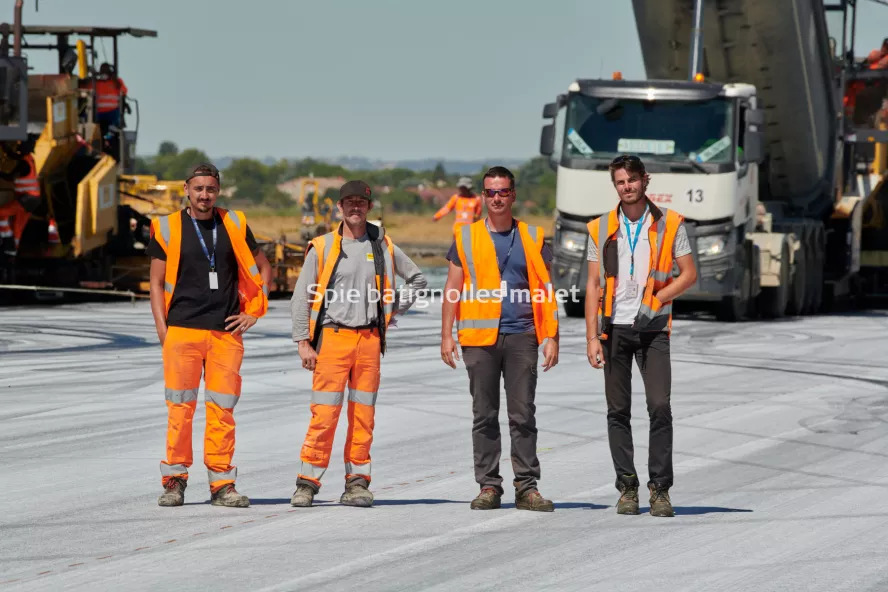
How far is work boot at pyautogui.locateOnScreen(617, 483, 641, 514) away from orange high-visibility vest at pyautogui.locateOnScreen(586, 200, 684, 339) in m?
0.72

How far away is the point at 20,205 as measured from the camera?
21172mm

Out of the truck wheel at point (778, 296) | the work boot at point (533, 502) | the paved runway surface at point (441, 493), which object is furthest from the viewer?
the truck wheel at point (778, 296)

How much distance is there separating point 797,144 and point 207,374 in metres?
15.1

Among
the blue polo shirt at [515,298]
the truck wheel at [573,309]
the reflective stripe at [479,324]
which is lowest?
the truck wheel at [573,309]

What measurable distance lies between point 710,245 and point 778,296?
2876 mm

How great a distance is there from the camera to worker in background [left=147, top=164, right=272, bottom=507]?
7.45 meters

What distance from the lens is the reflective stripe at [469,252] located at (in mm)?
7445

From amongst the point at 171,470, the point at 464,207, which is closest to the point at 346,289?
the point at 171,470

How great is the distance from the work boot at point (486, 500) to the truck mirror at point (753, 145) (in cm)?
1218

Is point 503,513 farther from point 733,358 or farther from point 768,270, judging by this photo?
point 768,270

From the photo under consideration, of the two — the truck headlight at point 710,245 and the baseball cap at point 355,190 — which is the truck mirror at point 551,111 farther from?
the baseball cap at point 355,190

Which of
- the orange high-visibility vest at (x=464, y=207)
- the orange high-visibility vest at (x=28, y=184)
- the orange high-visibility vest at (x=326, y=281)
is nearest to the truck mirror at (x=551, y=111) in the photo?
the orange high-visibility vest at (x=464, y=207)

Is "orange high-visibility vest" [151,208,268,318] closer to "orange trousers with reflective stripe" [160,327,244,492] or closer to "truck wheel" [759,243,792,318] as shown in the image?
"orange trousers with reflective stripe" [160,327,244,492]

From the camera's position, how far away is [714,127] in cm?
1875
